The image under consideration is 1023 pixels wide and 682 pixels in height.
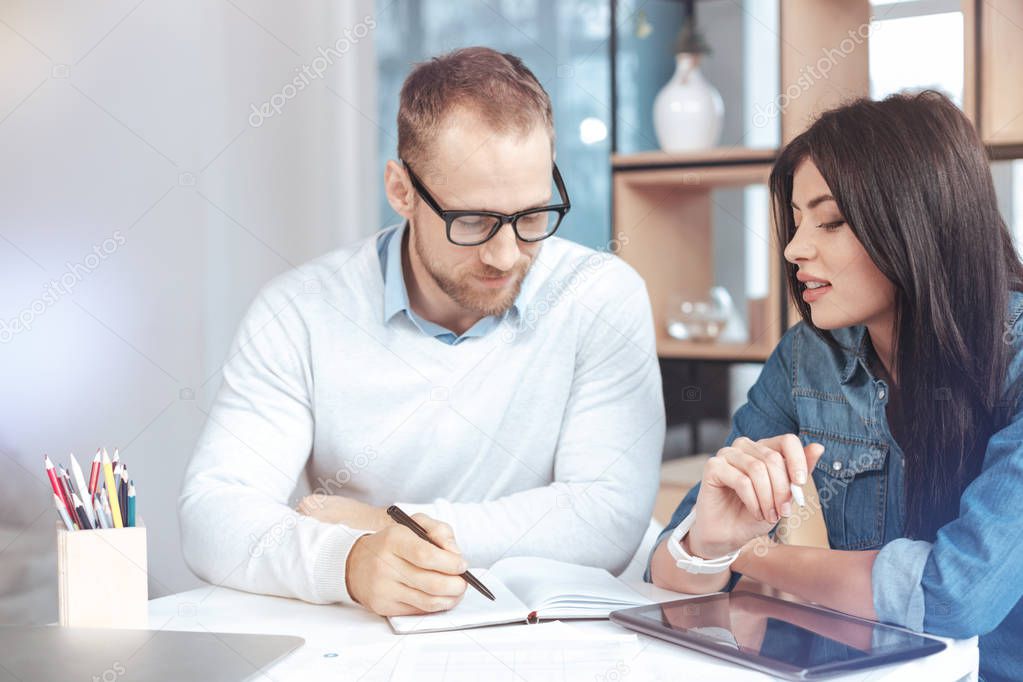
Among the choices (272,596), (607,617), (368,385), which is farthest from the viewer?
(368,385)

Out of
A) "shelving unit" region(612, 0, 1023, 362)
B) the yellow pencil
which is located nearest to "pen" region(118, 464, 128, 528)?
the yellow pencil

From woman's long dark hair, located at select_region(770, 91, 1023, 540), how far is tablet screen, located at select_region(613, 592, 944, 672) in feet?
0.78

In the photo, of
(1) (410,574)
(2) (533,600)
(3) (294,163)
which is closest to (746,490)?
(2) (533,600)

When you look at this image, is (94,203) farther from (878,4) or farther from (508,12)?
(878,4)

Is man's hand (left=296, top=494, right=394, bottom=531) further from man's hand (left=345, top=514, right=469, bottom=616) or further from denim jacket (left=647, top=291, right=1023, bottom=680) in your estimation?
denim jacket (left=647, top=291, right=1023, bottom=680)

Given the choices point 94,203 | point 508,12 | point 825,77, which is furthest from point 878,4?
point 94,203

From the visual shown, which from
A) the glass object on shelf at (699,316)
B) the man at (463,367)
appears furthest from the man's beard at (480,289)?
the glass object on shelf at (699,316)

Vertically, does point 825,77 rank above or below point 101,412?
above

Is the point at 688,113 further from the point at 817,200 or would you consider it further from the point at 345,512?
the point at 345,512

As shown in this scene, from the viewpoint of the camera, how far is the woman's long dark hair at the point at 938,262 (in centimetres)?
120

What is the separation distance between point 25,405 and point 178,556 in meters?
0.59

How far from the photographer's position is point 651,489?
1.50 metres

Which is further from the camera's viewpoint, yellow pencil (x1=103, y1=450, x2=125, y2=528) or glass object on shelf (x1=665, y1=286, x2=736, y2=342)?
glass object on shelf (x1=665, y1=286, x2=736, y2=342)

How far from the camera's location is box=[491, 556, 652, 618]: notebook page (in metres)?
1.13
